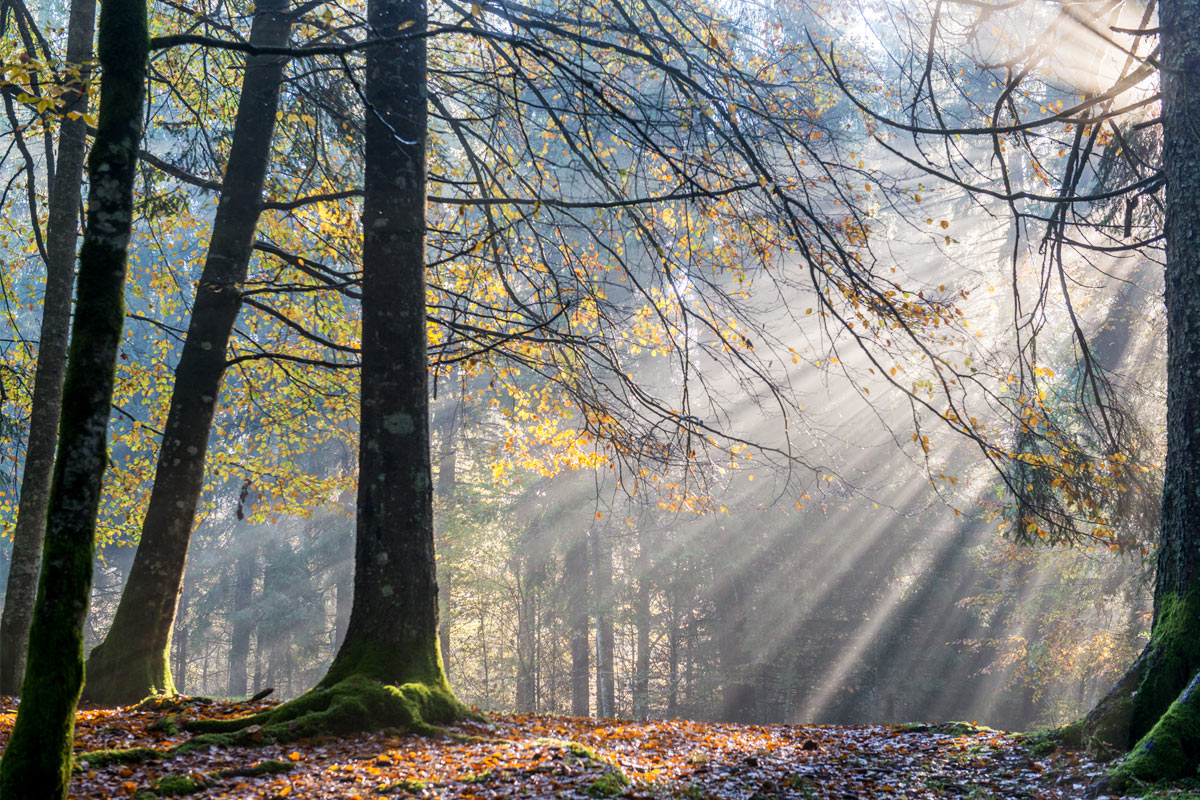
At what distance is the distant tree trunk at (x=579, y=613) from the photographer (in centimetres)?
2020

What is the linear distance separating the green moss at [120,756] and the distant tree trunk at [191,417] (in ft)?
7.61

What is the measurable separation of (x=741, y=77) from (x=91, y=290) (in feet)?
15.0

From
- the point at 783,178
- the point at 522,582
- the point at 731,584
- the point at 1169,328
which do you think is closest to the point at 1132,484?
Result: the point at 1169,328

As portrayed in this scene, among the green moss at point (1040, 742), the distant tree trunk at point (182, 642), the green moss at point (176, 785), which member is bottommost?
the distant tree trunk at point (182, 642)

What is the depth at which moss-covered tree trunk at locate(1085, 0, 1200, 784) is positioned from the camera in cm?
435

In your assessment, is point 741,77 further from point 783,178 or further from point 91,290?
point 91,290

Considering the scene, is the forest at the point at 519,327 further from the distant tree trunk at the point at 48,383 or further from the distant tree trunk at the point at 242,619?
the distant tree trunk at the point at 242,619

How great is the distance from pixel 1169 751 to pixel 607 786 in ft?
9.38

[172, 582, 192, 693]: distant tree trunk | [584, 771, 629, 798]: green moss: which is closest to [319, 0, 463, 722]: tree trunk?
[584, 771, 629, 798]: green moss

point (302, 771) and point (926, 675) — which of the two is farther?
point (926, 675)

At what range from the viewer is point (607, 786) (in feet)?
12.2

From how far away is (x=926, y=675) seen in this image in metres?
19.9

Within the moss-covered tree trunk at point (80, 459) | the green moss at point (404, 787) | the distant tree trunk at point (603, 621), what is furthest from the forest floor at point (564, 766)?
the distant tree trunk at point (603, 621)

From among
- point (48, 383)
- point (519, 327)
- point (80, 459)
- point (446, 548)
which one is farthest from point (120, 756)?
point (446, 548)
